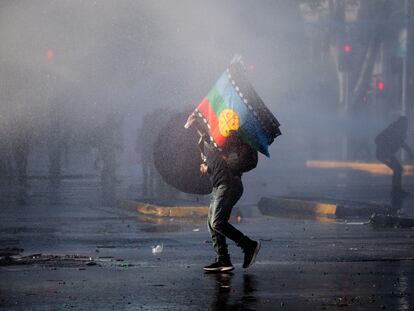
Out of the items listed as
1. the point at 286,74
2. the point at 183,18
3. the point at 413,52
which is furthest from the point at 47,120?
the point at 286,74

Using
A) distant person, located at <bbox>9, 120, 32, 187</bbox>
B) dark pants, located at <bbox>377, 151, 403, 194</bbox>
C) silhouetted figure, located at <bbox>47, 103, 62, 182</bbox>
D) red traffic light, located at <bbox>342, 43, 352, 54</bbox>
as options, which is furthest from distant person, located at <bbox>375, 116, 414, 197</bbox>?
red traffic light, located at <bbox>342, 43, 352, 54</bbox>

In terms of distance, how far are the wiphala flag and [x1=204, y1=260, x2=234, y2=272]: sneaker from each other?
107cm

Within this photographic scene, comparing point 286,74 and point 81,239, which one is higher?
point 286,74

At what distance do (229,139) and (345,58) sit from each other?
1521 inches

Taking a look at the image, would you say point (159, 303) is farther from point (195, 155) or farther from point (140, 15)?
Result: point (140, 15)

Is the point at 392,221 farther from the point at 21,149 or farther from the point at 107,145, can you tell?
the point at 21,149

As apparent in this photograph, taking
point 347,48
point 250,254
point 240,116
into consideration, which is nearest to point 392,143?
point 250,254

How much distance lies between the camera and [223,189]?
455 inches

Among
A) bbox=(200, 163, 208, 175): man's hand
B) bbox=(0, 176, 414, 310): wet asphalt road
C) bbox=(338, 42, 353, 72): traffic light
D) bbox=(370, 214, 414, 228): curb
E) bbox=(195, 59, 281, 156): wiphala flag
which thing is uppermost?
bbox=(338, 42, 353, 72): traffic light

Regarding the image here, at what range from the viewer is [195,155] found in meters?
12.8

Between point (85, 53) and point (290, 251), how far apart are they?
76.5ft

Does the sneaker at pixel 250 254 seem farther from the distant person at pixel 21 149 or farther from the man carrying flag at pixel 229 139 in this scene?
the distant person at pixel 21 149

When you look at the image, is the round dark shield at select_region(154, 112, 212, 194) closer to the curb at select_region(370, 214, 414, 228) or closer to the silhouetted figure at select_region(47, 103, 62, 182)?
the curb at select_region(370, 214, 414, 228)

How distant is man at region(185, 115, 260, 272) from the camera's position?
37.8ft
